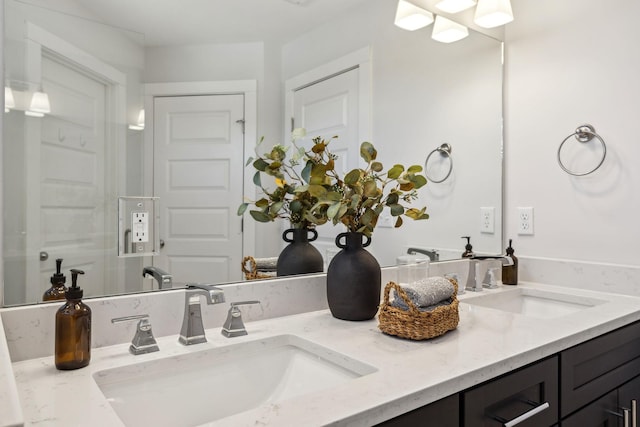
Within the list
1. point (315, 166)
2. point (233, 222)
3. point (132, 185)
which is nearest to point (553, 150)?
point (315, 166)

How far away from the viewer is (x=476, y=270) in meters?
1.70

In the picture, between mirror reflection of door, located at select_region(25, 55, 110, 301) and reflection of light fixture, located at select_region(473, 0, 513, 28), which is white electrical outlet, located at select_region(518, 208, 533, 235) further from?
mirror reflection of door, located at select_region(25, 55, 110, 301)

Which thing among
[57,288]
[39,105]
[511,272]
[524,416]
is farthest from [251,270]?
[511,272]

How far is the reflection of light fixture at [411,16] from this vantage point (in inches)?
65.9

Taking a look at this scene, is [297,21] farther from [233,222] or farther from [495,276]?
[495,276]

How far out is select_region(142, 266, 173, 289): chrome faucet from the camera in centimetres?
107

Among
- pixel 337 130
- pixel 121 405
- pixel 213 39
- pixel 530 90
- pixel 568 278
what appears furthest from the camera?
pixel 530 90

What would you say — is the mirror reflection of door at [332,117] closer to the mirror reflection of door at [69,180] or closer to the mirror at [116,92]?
the mirror at [116,92]

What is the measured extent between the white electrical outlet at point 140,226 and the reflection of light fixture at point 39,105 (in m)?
0.29

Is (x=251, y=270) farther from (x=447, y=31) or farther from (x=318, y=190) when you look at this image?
(x=447, y=31)

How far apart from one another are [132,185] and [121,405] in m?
0.50

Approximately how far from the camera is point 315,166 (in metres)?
1.25

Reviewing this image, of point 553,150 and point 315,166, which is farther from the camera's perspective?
point 553,150

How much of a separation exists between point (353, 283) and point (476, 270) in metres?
0.76
